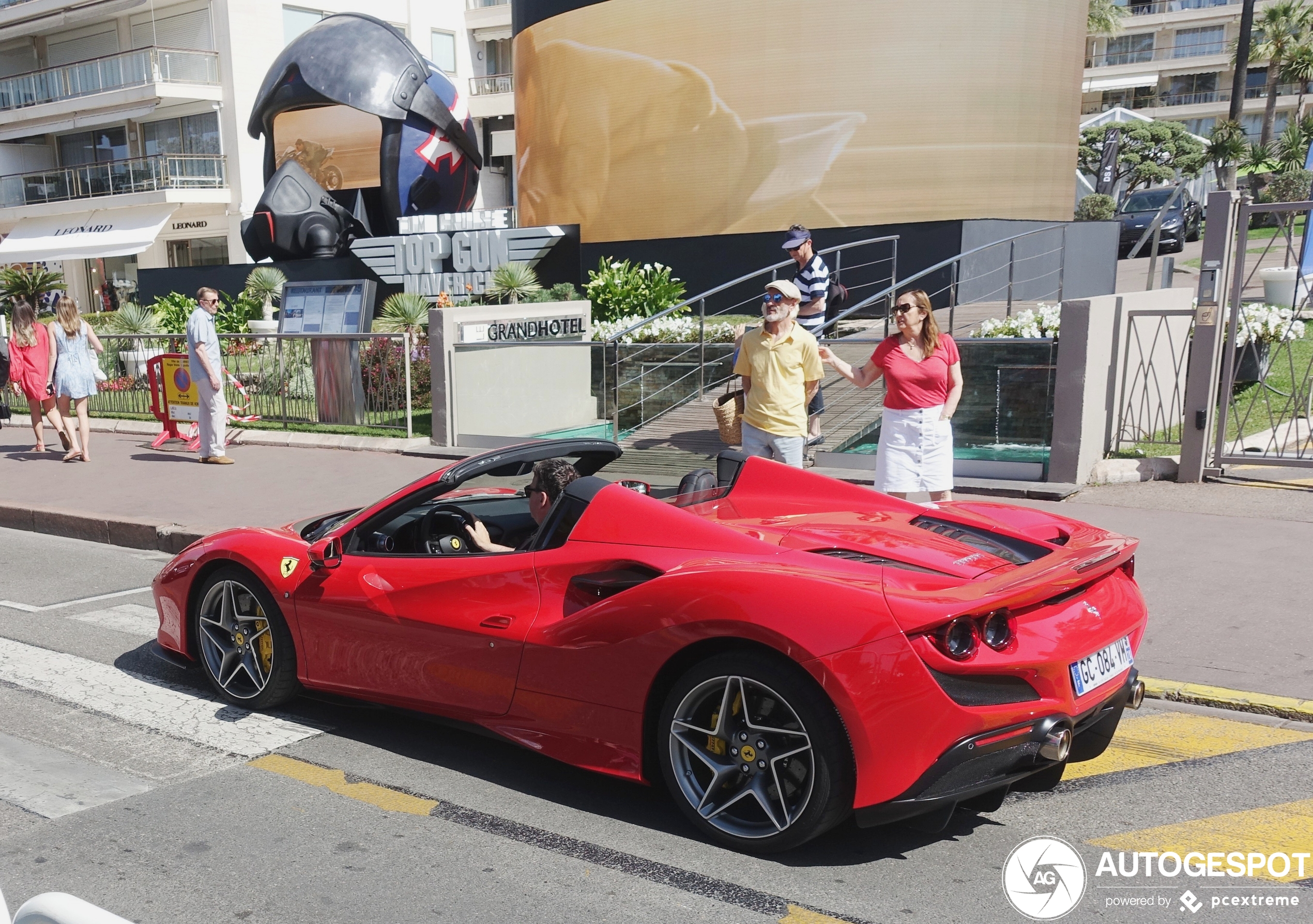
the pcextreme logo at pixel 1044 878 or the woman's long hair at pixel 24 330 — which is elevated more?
the woman's long hair at pixel 24 330

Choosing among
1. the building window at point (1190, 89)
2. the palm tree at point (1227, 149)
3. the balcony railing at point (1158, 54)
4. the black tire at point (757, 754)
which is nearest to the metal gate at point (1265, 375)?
the black tire at point (757, 754)

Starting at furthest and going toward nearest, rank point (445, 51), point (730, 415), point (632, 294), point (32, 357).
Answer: point (445, 51) < point (632, 294) < point (32, 357) < point (730, 415)

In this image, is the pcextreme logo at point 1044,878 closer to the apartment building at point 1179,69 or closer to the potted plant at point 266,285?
the potted plant at point 266,285

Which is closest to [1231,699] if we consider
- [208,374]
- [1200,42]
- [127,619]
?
[127,619]

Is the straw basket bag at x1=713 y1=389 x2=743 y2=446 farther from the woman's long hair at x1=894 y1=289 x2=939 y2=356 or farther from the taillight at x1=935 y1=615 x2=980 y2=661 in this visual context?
the taillight at x1=935 y1=615 x2=980 y2=661

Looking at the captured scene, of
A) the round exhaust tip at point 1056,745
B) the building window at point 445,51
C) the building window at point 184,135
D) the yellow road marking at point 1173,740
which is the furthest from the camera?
the building window at point 445,51

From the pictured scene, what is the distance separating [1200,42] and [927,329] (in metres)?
69.3

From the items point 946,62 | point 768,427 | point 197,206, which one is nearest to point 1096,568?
point 768,427

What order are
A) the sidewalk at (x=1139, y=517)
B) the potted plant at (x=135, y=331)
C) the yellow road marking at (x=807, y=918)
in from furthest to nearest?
Answer: the potted plant at (x=135, y=331) < the sidewalk at (x=1139, y=517) < the yellow road marking at (x=807, y=918)

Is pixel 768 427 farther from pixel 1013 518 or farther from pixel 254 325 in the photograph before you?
pixel 254 325

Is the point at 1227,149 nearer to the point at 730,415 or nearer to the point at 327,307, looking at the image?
the point at 327,307

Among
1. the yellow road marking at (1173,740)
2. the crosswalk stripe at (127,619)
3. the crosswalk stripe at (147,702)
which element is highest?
the yellow road marking at (1173,740)

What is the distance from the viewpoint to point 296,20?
135ft

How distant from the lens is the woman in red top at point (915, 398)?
652 cm
